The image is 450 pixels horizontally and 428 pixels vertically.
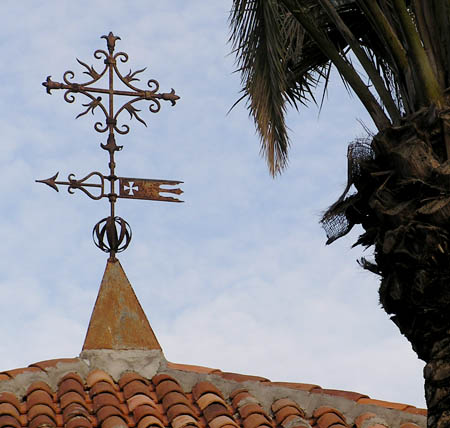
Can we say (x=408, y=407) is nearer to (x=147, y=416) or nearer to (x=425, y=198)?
(x=147, y=416)

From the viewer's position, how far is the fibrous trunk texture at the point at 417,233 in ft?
16.4

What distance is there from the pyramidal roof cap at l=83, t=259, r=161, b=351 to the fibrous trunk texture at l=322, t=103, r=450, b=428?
2398mm

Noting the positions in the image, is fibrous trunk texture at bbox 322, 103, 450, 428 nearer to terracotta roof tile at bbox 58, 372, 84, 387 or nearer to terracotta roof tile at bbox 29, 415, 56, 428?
terracotta roof tile at bbox 29, 415, 56, 428

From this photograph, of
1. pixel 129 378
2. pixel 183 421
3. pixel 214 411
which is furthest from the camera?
pixel 129 378

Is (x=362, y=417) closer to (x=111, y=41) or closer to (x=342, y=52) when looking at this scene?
(x=342, y=52)

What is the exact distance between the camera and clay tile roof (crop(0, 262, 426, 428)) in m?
6.46

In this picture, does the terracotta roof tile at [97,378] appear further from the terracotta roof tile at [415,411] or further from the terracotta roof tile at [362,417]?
the terracotta roof tile at [415,411]

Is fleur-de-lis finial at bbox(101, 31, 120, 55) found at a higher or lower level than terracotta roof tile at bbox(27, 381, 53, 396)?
higher

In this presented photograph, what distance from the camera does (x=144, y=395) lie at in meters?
6.78

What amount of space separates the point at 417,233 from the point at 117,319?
9.52 feet

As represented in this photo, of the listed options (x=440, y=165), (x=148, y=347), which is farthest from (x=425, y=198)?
(x=148, y=347)

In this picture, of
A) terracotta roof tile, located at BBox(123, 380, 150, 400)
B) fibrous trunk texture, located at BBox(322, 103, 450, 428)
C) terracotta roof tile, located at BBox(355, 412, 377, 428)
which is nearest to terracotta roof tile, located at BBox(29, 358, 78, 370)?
terracotta roof tile, located at BBox(123, 380, 150, 400)

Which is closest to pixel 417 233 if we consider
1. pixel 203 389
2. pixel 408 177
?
pixel 408 177

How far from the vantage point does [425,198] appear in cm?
504
